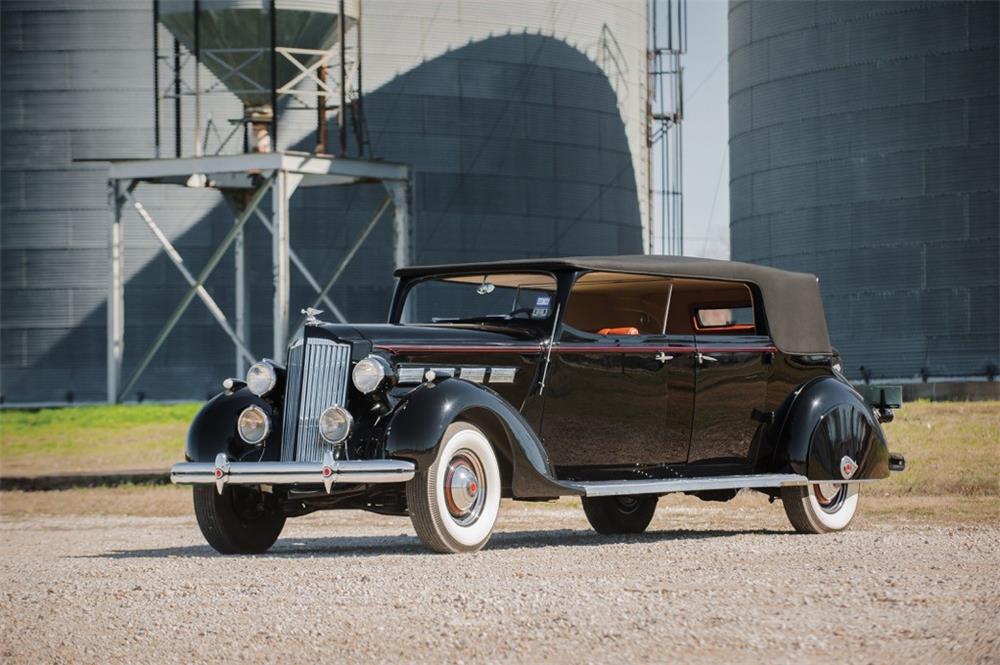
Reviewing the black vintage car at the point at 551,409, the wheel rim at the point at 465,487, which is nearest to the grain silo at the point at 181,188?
the black vintage car at the point at 551,409

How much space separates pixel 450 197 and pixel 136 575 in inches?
958

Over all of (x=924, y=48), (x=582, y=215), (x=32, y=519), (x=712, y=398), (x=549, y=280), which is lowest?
(x=32, y=519)

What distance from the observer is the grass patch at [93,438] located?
23.5m

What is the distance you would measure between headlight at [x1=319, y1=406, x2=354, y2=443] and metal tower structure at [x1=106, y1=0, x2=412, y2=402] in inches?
695

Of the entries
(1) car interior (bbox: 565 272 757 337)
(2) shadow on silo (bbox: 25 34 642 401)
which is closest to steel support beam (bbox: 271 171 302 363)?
(2) shadow on silo (bbox: 25 34 642 401)

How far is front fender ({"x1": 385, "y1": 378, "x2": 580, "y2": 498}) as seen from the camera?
9422mm

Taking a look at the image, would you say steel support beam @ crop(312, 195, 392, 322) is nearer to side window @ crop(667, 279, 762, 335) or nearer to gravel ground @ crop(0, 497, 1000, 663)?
side window @ crop(667, 279, 762, 335)

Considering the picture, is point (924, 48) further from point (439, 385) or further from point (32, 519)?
point (439, 385)

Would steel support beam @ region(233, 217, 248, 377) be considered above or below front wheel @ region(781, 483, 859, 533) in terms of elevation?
above

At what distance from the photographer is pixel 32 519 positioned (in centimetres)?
1570

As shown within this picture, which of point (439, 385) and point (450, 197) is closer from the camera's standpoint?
point (439, 385)

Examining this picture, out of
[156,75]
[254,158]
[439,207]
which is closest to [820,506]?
[254,158]

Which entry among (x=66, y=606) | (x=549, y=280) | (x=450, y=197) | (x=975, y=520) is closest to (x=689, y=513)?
(x=975, y=520)

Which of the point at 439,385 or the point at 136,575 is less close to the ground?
the point at 439,385
